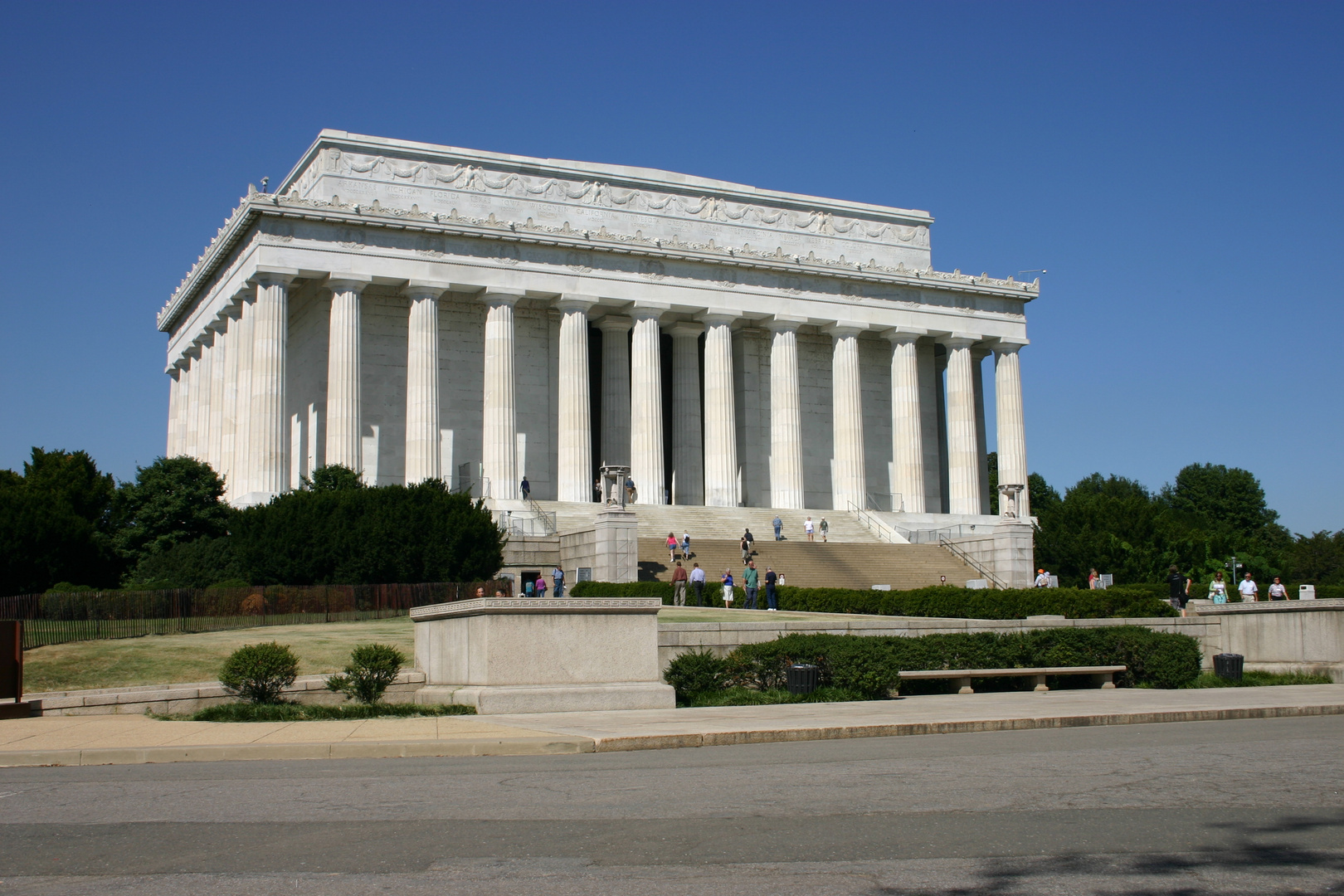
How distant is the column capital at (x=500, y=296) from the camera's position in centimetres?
6488

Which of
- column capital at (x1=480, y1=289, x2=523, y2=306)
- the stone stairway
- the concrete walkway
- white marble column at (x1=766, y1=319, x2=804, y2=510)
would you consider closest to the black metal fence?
the concrete walkway

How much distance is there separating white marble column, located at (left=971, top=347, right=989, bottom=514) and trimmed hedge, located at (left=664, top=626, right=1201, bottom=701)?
47.1m

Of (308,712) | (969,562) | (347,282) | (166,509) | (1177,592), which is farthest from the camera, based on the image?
(347,282)

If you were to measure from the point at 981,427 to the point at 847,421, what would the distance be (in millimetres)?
10902

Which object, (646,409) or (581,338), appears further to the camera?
(646,409)

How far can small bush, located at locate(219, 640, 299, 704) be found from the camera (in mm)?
Result: 22297

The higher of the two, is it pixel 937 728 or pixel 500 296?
pixel 500 296

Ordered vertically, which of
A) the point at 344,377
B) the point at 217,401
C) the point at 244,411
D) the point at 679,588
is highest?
the point at 217,401

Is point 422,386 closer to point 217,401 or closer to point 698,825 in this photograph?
point 217,401

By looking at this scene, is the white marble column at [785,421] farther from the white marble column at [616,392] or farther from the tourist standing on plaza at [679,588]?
the tourist standing on plaza at [679,588]

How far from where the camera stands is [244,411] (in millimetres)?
61969

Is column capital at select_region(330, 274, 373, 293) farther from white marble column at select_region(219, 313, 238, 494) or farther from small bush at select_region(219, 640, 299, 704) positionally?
small bush at select_region(219, 640, 299, 704)

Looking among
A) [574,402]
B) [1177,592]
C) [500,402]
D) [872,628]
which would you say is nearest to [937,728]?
[872,628]

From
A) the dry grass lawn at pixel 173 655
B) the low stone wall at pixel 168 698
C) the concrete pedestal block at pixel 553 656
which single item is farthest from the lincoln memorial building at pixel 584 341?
the low stone wall at pixel 168 698
